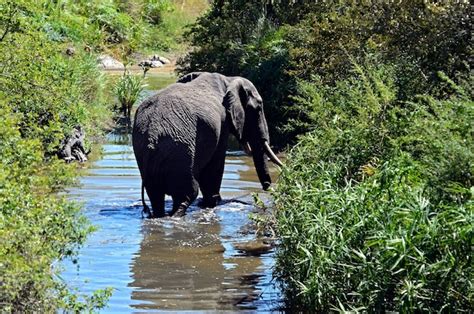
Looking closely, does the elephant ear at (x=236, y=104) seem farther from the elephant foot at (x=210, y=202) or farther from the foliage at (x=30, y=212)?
the foliage at (x=30, y=212)

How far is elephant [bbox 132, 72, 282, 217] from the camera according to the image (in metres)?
13.7

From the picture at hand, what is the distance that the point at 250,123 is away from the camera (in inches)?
614

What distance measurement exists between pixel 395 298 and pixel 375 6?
8.01 metres

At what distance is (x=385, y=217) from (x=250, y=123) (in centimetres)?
741

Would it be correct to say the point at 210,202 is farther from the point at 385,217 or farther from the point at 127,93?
the point at 127,93

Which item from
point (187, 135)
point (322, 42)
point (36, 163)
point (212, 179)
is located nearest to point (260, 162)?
point (212, 179)

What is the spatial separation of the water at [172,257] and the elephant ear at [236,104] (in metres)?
1.02

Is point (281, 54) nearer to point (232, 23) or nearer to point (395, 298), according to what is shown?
point (232, 23)

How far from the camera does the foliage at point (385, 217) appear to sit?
24.8 ft

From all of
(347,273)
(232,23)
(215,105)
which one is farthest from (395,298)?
(232,23)

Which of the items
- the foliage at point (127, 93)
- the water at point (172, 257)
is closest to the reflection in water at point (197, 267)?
the water at point (172, 257)

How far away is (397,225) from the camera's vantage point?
811cm

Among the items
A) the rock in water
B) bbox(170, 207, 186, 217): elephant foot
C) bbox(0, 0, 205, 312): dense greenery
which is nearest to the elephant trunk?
bbox(170, 207, 186, 217): elephant foot

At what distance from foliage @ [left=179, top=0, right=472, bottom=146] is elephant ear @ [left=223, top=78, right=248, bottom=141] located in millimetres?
694
